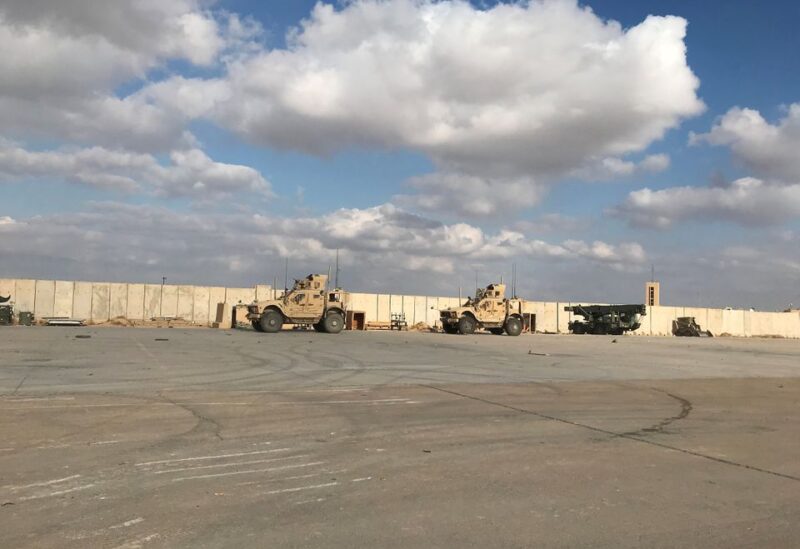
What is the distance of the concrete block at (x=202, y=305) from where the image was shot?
45.6 m

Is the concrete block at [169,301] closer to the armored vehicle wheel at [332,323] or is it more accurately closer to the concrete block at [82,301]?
the concrete block at [82,301]

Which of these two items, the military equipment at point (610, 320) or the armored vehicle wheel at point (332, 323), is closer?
the armored vehicle wheel at point (332, 323)

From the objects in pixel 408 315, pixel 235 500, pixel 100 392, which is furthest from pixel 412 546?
pixel 408 315

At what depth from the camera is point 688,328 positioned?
184ft

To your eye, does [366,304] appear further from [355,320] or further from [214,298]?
[214,298]

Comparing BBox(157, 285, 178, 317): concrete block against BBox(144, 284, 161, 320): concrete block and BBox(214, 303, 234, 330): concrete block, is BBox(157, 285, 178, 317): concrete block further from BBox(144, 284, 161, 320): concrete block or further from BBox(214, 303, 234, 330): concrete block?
BBox(214, 303, 234, 330): concrete block

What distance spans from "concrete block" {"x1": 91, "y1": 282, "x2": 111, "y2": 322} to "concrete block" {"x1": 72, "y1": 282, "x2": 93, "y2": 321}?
0.76 ft

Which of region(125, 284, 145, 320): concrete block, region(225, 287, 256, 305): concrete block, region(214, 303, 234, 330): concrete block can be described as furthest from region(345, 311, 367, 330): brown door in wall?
region(125, 284, 145, 320): concrete block

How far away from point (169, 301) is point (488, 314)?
21.3 metres

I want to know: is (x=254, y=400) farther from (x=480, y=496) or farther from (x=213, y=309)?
(x=213, y=309)

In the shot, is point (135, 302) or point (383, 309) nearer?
point (135, 302)

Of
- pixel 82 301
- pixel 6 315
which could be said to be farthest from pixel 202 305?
pixel 6 315

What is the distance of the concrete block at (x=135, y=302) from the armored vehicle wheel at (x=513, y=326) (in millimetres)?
23588

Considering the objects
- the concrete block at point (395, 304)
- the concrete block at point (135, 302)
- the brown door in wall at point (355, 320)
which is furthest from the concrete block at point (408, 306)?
the concrete block at point (135, 302)
